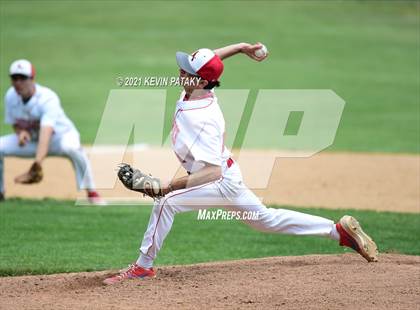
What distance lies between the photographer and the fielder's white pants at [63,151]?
13.2 metres

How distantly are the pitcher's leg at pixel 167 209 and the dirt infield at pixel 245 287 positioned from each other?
302mm

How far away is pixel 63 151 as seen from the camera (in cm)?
1323

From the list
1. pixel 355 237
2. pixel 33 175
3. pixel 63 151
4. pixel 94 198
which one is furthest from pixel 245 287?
pixel 63 151

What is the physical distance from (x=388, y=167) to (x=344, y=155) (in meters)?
1.54

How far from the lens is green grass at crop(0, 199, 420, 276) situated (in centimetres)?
966

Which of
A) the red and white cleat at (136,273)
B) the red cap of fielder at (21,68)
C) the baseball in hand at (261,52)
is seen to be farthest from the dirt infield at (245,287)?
the red cap of fielder at (21,68)

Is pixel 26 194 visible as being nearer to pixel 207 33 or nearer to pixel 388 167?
pixel 388 167

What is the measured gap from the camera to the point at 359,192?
14219 mm

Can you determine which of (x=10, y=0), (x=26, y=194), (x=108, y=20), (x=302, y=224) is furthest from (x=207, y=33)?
(x=302, y=224)

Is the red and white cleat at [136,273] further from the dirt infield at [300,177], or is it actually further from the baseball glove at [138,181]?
the dirt infield at [300,177]

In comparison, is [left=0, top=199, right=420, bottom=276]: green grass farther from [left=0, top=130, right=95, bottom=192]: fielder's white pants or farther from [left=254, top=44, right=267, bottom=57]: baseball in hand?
[left=254, top=44, right=267, bottom=57]: baseball in hand

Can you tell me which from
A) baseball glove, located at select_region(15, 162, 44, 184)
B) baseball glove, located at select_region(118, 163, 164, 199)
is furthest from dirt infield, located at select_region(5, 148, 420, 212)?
baseball glove, located at select_region(118, 163, 164, 199)

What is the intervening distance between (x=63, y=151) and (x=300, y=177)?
444 centimetres

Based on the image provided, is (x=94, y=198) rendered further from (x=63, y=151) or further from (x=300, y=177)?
(x=300, y=177)
